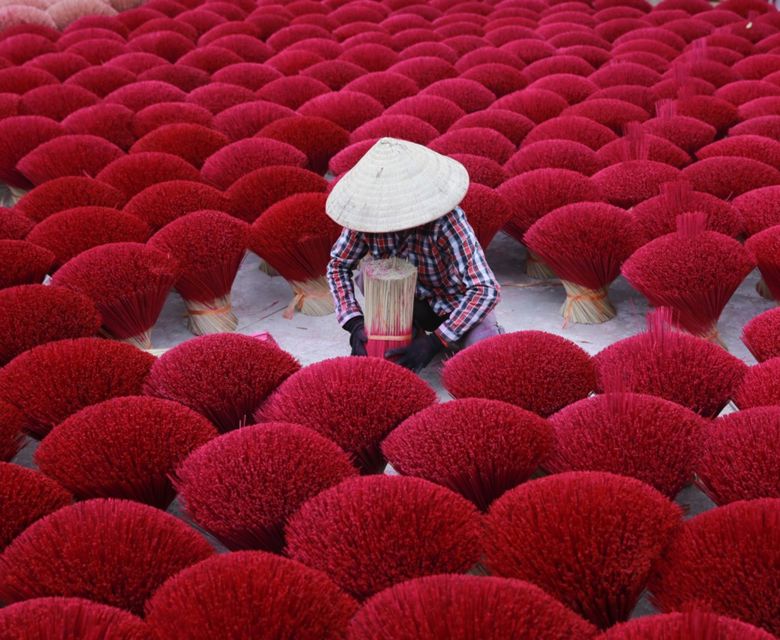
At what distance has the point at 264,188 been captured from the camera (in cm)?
218

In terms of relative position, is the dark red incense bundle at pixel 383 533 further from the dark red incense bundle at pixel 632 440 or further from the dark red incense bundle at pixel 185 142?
the dark red incense bundle at pixel 185 142

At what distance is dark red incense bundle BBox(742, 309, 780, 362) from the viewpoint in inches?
59.6

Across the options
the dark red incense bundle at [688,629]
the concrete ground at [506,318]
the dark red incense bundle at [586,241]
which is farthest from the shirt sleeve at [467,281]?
the dark red incense bundle at [688,629]

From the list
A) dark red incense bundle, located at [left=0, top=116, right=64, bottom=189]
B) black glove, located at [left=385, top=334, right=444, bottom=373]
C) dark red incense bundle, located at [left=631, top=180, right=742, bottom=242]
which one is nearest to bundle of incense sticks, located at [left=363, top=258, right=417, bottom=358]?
black glove, located at [left=385, top=334, right=444, bottom=373]

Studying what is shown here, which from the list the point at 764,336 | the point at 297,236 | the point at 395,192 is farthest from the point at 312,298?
the point at 764,336

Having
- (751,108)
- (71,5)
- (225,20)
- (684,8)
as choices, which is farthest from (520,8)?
(71,5)

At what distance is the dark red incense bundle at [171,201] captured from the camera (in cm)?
209

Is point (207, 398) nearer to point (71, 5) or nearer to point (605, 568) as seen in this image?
point (605, 568)

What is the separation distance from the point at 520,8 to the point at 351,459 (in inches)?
115

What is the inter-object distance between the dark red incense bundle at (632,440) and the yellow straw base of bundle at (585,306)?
0.74 metres

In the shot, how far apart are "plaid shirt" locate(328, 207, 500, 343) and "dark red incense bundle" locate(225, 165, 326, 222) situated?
0.39 meters

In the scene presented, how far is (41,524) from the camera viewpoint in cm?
107

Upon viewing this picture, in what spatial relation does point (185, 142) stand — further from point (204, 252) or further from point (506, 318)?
point (506, 318)

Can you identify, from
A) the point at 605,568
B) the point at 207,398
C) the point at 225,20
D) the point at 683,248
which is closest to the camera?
the point at 605,568
